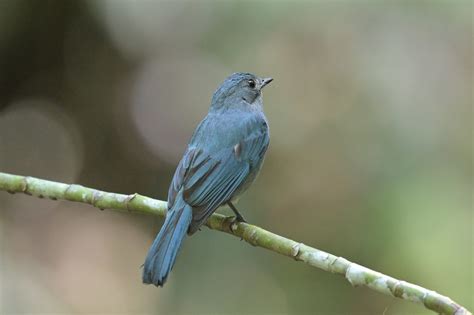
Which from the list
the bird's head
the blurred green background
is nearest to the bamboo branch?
the bird's head

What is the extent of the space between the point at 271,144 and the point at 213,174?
2611 mm

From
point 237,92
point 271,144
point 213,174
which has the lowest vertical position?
point 271,144

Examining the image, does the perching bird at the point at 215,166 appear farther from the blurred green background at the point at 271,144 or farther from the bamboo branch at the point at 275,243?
the blurred green background at the point at 271,144

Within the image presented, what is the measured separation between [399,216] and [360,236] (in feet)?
1.27

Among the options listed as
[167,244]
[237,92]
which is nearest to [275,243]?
[167,244]

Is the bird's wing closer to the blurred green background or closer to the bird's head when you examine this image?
the bird's head

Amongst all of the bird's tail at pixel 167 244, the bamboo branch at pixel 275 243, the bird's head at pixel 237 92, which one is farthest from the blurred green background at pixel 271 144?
the bird's tail at pixel 167 244

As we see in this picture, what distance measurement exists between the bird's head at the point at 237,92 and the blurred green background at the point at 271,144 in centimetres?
135

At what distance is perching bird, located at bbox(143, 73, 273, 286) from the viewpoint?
338 centimetres

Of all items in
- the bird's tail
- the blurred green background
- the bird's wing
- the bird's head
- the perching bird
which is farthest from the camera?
the blurred green background

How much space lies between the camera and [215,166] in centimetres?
404

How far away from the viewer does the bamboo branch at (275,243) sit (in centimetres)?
257

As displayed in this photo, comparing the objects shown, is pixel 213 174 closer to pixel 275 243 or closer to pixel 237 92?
pixel 275 243

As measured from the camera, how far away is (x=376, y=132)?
6.11 metres
